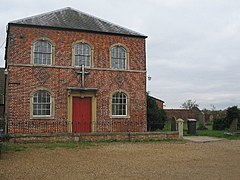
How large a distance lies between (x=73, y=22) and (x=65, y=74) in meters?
3.65

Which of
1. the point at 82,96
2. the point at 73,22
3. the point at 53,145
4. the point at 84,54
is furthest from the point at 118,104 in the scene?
the point at 53,145

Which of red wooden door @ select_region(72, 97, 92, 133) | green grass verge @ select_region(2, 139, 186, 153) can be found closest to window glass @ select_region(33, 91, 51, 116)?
red wooden door @ select_region(72, 97, 92, 133)

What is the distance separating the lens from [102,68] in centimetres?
2133

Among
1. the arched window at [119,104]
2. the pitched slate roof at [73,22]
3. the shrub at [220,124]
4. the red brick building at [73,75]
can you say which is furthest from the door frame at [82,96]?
the shrub at [220,124]

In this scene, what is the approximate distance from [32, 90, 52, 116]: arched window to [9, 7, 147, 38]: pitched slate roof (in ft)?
13.9

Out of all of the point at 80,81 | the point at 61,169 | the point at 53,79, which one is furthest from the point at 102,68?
the point at 61,169

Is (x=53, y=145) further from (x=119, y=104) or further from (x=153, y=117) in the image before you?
(x=153, y=117)

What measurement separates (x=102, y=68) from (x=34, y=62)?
4295 millimetres

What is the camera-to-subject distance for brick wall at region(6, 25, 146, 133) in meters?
19.3

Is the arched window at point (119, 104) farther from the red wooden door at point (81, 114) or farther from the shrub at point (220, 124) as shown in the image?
the shrub at point (220, 124)

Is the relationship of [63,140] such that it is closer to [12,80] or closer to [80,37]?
[12,80]

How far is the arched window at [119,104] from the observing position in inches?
845

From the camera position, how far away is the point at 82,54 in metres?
21.1

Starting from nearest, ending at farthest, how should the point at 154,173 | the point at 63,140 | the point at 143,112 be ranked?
the point at 154,173
the point at 63,140
the point at 143,112
